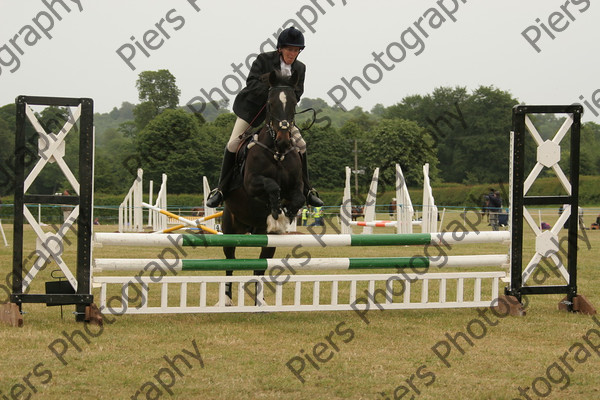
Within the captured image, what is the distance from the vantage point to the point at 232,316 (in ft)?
20.1

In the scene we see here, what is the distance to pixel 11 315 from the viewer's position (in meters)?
5.32

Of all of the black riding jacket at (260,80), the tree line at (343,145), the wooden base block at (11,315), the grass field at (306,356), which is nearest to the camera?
the grass field at (306,356)

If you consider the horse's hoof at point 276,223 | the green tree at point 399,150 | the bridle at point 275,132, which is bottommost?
the horse's hoof at point 276,223

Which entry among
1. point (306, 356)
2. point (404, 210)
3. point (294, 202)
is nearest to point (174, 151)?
point (404, 210)

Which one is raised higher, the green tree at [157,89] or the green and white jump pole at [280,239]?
the green tree at [157,89]

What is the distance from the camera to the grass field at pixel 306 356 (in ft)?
11.6

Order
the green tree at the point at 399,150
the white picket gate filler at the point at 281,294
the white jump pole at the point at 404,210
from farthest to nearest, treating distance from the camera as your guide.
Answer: the green tree at the point at 399,150 → the white jump pole at the point at 404,210 → the white picket gate filler at the point at 281,294

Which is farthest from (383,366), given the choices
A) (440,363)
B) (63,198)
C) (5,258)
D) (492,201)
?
(492,201)

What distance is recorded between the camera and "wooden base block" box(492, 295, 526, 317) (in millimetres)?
6047

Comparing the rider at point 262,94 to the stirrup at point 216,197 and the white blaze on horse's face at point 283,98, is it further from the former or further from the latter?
the white blaze on horse's face at point 283,98

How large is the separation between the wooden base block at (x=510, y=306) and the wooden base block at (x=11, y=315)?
4.13m

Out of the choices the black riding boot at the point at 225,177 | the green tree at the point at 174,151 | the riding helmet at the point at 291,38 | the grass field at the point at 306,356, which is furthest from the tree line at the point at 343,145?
the grass field at the point at 306,356

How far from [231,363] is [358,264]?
2.15 meters

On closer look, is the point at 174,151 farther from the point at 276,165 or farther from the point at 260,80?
the point at 276,165
